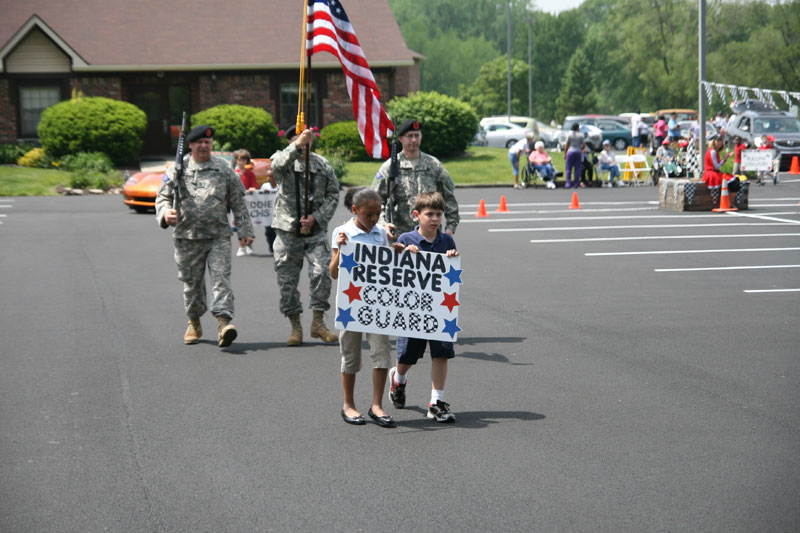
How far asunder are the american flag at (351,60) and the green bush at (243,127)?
26195 mm

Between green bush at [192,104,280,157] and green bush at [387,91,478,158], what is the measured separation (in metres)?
4.66

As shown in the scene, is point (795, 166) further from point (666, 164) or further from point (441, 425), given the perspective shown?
point (441, 425)

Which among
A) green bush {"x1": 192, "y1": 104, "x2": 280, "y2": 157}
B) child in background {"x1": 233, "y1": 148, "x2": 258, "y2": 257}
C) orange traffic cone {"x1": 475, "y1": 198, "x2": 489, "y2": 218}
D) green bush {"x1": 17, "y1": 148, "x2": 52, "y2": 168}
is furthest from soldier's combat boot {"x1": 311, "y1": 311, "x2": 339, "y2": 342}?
green bush {"x1": 17, "y1": 148, "x2": 52, "y2": 168}

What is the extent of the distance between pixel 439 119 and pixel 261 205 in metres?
23.0

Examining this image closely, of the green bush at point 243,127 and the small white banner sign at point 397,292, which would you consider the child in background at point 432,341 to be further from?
the green bush at point 243,127

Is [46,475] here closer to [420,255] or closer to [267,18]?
[420,255]

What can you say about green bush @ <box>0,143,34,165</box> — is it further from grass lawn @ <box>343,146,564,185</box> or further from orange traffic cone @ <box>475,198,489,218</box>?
orange traffic cone @ <box>475,198,489,218</box>

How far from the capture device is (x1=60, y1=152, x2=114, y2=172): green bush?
3297cm

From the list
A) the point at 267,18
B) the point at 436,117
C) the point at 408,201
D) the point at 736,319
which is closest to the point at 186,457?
the point at 408,201

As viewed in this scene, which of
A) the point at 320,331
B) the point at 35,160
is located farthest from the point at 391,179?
the point at 35,160

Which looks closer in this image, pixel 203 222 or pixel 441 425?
pixel 441 425

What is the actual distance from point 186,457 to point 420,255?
203 centimetres

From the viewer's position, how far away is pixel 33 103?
3941 centimetres

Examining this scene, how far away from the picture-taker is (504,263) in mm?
15117
